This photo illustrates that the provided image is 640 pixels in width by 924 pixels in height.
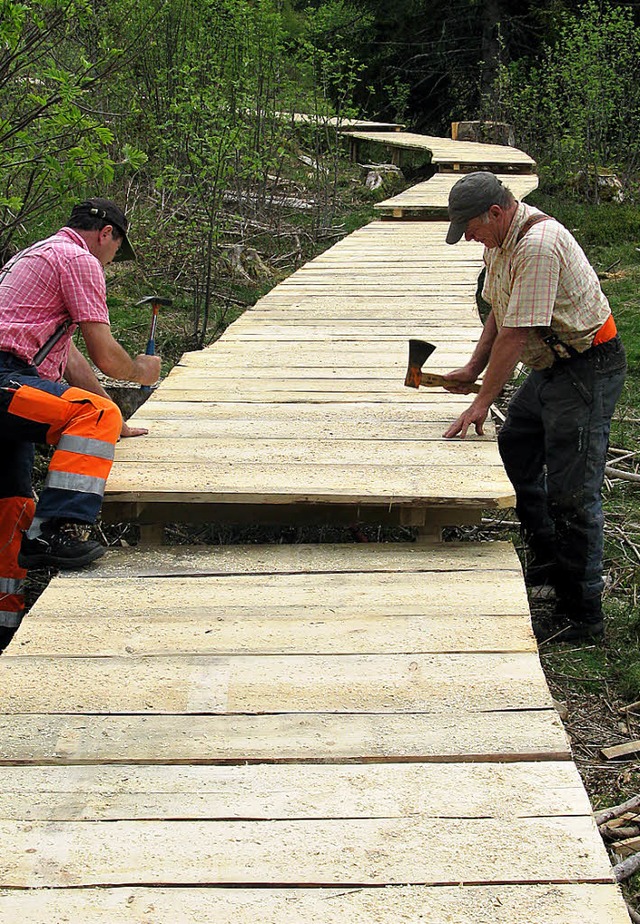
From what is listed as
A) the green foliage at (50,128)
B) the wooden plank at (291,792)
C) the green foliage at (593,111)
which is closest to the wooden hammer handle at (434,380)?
the green foliage at (50,128)

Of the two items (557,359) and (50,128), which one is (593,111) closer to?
(557,359)

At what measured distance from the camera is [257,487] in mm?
3658

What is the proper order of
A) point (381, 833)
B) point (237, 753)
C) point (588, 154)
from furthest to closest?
point (588, 154) → point (237, 753) → point (381, 833)

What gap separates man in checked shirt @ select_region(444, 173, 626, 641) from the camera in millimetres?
3883

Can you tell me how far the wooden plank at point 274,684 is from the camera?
8.41ft

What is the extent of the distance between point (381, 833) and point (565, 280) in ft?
8.36

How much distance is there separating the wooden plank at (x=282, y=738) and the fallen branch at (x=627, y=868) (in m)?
0.56

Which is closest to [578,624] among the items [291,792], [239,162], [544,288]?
[544,288]

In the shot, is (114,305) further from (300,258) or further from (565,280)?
(565,280)

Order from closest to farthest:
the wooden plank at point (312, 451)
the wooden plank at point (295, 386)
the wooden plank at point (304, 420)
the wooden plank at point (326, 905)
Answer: the wooden plank at point (326, 905), the wooden plank at point (312, 451), the wooden plank at point (304, 420), the wooden plank at point (295, 386)

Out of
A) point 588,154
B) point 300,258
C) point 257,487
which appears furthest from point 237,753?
point 588,154

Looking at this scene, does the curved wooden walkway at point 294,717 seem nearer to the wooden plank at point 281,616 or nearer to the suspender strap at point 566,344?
the wooden plank at point 281,616

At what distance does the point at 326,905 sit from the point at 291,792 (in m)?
0.36

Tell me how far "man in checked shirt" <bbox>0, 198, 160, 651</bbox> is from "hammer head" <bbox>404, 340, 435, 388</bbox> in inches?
46.9
